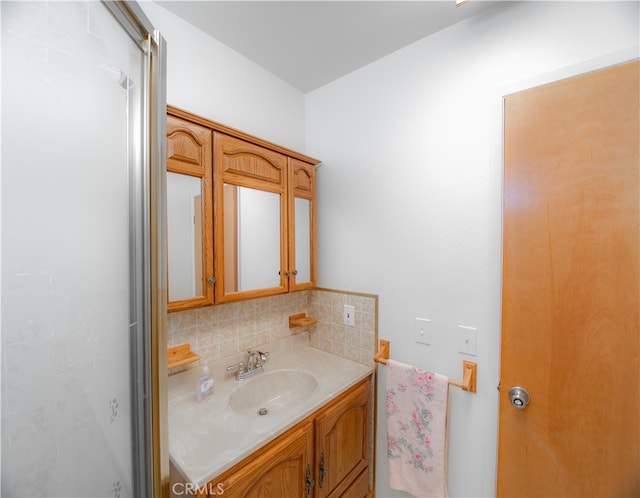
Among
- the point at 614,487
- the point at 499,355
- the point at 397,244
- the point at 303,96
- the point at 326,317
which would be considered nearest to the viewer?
the point at 614,487

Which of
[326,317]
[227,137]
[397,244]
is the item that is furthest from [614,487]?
[227,137]

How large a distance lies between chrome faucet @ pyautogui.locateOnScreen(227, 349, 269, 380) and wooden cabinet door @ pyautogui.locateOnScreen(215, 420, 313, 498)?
46 cm

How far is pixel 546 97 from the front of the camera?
0.99 m

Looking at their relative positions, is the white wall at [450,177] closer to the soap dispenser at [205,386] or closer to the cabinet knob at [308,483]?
the cabinet knob at [308,483]

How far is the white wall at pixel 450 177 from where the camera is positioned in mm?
1010

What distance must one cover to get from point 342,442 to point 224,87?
6.30ft

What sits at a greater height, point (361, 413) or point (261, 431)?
point (261, 431)

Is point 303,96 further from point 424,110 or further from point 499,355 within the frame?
point 499,355

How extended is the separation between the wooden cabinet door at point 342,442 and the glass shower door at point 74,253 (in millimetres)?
739

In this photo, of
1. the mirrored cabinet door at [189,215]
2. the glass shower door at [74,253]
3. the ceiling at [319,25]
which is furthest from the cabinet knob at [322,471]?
the ceiling at [319,25]

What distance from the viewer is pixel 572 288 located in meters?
0.95

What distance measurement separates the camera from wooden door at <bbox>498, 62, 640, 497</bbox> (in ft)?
2.84

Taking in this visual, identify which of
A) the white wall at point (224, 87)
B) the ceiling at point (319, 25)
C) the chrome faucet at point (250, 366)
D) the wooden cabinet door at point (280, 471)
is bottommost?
the wooden cabinet door at point (280, 471)

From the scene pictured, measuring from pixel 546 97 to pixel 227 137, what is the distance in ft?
4.24
